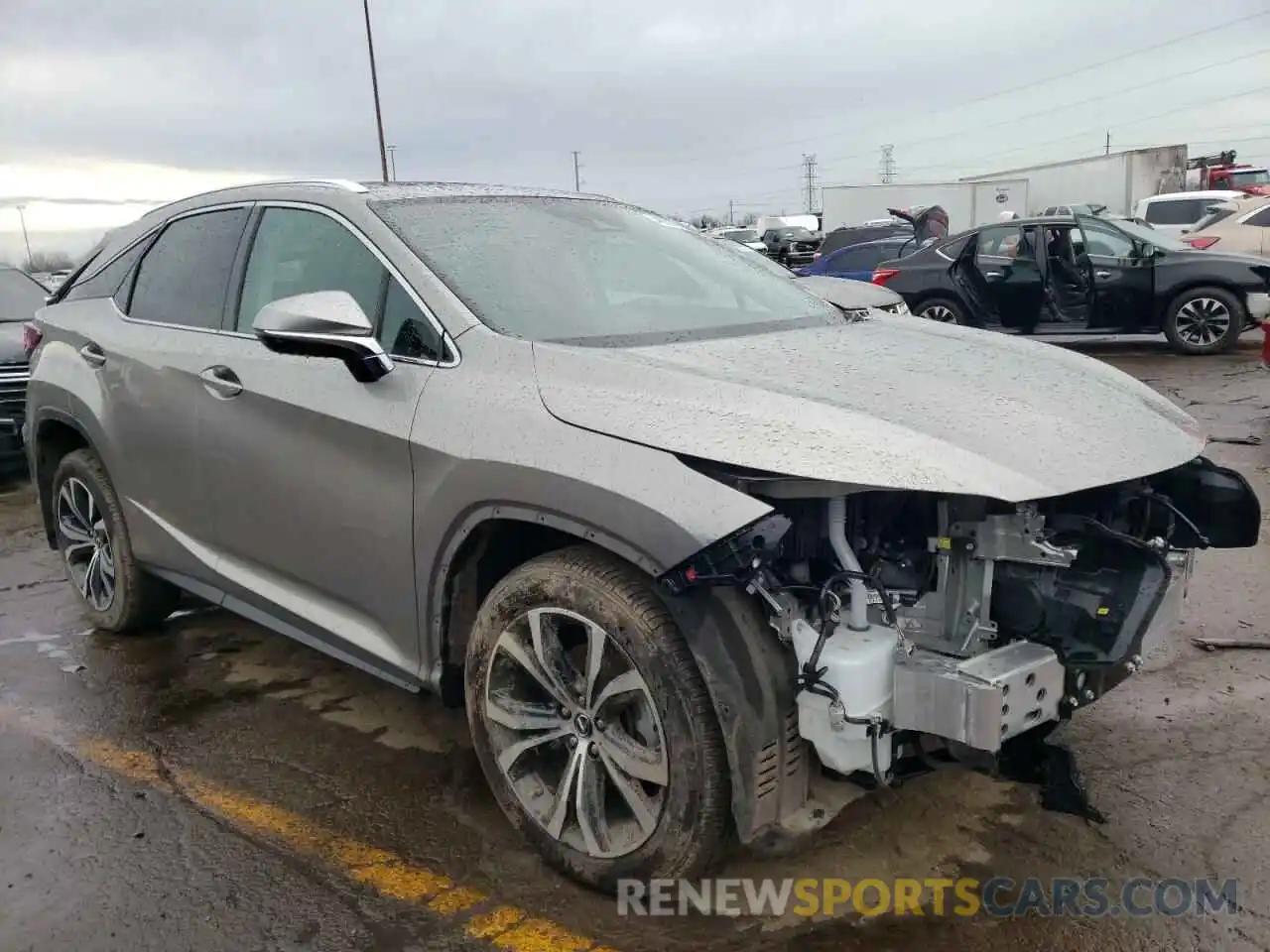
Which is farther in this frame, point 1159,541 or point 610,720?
point 1159,541

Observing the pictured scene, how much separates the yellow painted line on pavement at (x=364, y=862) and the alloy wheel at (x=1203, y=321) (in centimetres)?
1113

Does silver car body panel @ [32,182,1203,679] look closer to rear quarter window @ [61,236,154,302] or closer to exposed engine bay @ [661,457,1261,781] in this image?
exposed engine bay @ [661,457,1261,781]

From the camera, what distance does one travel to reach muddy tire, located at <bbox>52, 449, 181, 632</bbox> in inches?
173

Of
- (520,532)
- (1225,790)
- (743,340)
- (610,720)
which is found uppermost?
(743,340)

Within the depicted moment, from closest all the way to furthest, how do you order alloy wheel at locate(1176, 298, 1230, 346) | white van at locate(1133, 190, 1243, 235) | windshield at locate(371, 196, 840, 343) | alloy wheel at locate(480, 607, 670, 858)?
alloy wheel at locate(480, 607, 670, 858), windshield at locate(371, 196, 840, 343), alloy wheel at locate(1176, 298, 1230, 346), white van at locate(1133, 190, 1243, 235)

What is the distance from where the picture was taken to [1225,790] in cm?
311

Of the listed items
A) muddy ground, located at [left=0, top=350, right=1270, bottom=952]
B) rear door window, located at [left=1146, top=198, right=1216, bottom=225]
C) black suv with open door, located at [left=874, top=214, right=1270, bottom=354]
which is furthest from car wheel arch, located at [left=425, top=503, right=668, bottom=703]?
rear door window, located at [left=1146, top=198, right=1216, bottom=225]

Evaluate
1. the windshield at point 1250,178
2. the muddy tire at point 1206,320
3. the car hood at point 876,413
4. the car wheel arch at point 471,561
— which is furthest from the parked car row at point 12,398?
the windshield at point 1250,178

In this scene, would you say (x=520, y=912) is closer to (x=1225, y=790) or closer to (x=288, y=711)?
(x=288, y=711)

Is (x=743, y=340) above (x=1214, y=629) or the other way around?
above

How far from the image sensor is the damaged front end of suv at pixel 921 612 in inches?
89.5

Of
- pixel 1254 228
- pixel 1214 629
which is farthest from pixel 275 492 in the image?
pixel 1254 228

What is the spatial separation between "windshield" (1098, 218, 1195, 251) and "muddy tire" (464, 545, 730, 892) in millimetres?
10906

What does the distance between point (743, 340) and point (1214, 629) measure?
259cm
